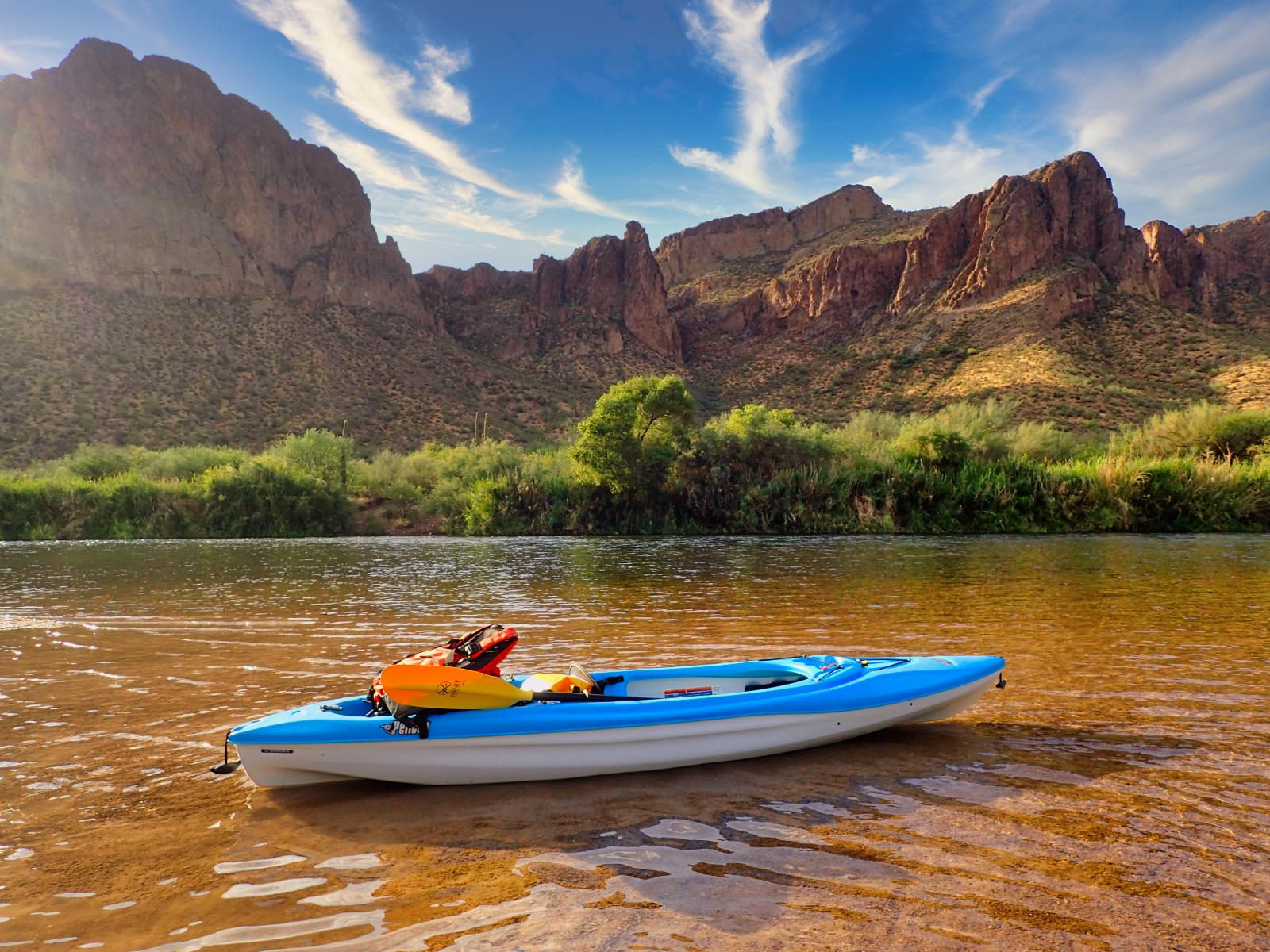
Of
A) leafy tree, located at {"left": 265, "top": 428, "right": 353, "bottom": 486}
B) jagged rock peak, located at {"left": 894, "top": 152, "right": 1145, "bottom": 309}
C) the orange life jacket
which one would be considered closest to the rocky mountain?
jagged rock peak, located at {"left": 894, "top": 152, "right": 1145, "bottom": 309}

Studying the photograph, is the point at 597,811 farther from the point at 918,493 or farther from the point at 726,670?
the point at 918,493

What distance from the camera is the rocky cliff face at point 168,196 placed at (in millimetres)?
63031

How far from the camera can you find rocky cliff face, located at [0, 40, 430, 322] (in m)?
63.0

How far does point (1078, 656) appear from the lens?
7965mm

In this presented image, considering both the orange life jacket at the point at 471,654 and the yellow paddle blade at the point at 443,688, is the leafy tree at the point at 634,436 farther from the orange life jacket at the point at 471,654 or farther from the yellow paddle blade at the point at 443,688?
the yellow paddle blade at the point at 443,688

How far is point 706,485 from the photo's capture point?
31031mm

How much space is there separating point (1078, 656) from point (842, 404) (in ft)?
167

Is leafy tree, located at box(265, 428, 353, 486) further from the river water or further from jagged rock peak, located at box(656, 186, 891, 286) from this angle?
jagged rock peak, located at box(656, 186, 891, 286)

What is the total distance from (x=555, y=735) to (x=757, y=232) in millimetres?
119150

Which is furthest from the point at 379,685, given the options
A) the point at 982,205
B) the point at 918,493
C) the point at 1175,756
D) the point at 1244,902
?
the point at 982,205

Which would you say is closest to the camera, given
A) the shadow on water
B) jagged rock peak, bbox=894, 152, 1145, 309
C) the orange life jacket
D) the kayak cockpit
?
the shadow on water

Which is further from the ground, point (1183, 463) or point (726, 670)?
point (1183, 463)

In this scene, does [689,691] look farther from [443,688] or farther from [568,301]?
[568,301]

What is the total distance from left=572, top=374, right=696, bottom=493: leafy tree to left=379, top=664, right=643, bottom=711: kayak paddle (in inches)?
1002
